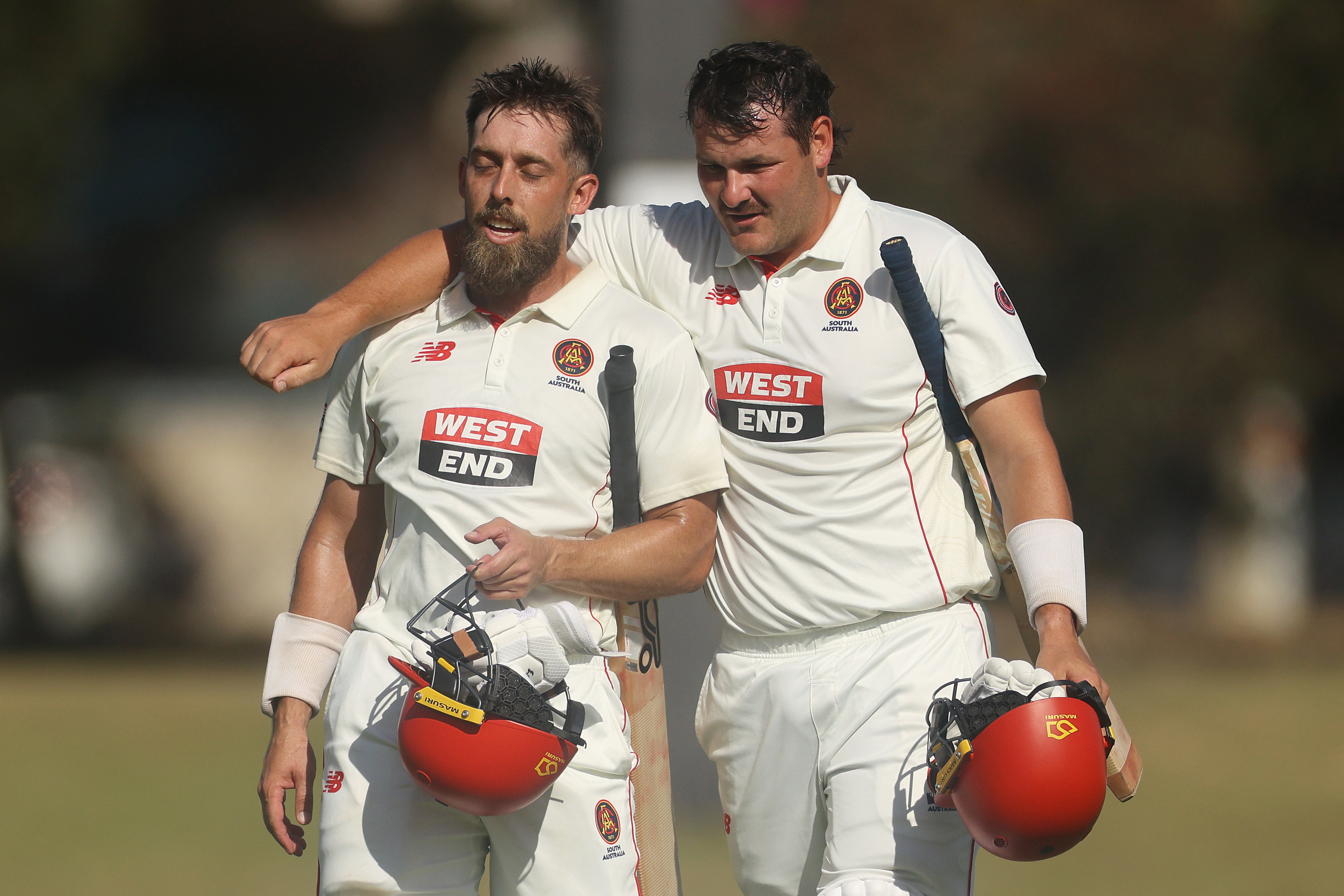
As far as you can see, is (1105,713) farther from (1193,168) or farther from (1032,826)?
(1193,168)

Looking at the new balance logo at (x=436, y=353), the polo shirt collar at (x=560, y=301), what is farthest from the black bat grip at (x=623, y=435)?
the new balance logo at (x=436, y=353)

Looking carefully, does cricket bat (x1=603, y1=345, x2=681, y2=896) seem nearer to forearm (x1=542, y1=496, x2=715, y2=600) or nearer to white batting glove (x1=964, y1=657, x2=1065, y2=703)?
forearm (x1=542, y1=496, x2=715, y2=600)

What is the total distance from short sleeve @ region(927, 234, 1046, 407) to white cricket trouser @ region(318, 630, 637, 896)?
3.77 feet

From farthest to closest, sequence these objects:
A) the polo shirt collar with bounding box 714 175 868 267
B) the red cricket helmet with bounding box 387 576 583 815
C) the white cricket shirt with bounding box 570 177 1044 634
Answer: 1. the polo shirt collar with bounding box 714 175 868 267
2. the white cricket shirt with bounding box 570 177 1044 634
3. the red cricket helmet with bounding box 387 576 583 815

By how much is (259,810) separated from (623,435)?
6280 millimetres

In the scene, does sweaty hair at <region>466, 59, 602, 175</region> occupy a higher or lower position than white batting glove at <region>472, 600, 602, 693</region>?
higher

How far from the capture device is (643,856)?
146 inches

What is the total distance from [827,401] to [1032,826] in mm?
1148

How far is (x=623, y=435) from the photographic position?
12.2 ft

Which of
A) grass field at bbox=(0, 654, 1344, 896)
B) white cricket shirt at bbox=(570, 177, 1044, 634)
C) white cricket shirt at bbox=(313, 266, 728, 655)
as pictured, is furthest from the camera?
grass field at bbox=(0, 654, 1344, 896)

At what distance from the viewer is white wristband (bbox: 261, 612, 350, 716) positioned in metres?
3.85

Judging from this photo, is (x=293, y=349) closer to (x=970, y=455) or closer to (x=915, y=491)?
(x=915, y=491)

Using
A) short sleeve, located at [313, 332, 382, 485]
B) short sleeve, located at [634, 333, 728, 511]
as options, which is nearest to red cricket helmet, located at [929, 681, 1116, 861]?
short sleeve, located at [634, 333, 728, 511]

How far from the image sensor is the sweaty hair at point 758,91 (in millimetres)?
3844
